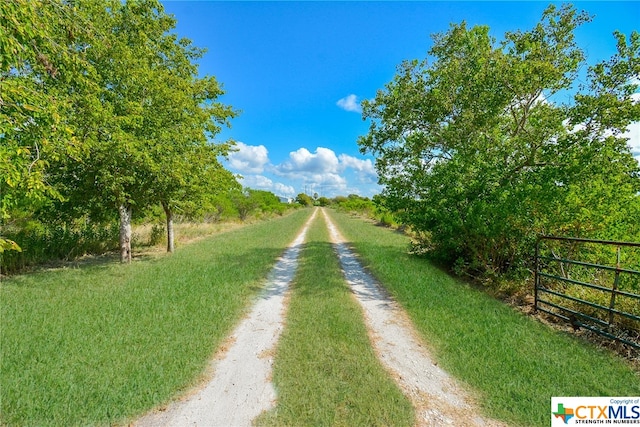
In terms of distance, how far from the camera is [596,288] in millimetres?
5156

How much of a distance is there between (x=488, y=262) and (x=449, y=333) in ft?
14.9

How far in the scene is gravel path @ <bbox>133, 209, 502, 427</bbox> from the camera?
10.3 ft

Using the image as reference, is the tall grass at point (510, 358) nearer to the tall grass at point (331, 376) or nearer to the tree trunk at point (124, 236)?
the tall grass at point (331, 376)

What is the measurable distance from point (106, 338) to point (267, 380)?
290 centimetres

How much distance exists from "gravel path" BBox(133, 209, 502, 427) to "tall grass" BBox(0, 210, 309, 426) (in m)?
0.32

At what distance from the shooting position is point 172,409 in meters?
3.24

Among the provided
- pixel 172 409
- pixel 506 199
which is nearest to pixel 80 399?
pixel 172 409

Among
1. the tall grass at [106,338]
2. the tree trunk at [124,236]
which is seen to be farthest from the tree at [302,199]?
the tall grass at [106,338]

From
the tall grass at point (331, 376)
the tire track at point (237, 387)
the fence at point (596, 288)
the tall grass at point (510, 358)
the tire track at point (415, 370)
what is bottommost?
the tire track at point (237, 387)

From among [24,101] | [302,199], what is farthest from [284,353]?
[302,199]

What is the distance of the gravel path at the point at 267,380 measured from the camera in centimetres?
315

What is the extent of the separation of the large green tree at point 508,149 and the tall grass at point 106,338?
677 centimetres

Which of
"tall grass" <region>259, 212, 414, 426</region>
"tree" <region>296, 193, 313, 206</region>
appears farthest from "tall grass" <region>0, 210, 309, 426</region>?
"tree" <region>296, 193, 313, 206</region>

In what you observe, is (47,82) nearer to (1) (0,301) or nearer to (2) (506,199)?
(1) (0,301)
